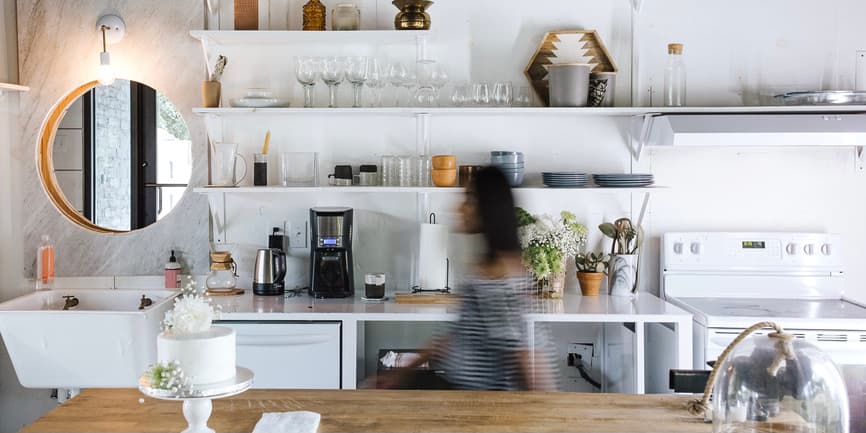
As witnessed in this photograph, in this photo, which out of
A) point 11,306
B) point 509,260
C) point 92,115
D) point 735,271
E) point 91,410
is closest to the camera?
point 91,410

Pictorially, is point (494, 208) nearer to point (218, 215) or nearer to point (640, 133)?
point (640, 133)

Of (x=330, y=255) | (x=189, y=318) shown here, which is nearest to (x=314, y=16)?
(x=330, y=255)

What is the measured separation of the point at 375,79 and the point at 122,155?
2.25m

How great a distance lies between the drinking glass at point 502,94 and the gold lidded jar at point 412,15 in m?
0.43

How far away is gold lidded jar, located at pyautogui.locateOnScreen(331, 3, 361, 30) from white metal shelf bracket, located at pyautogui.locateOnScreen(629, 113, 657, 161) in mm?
1396

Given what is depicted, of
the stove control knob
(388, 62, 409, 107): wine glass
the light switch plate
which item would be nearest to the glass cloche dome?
the stove control knob

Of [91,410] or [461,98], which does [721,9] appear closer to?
[461,98]

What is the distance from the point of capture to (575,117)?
4164 mm

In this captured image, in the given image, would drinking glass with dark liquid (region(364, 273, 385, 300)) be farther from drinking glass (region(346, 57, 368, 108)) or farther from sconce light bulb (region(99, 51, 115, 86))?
sconce light bulb (region(99, 51, 115, 86))

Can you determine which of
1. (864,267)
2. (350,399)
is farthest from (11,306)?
(864,267)

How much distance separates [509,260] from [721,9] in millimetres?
2230

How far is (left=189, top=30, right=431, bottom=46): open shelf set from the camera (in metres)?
3.91

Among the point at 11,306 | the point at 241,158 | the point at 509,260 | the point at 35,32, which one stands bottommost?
the point at 11,306

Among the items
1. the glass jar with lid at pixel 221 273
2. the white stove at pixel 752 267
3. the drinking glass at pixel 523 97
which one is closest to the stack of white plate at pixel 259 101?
the glass jar with lid at pixel 221 273
